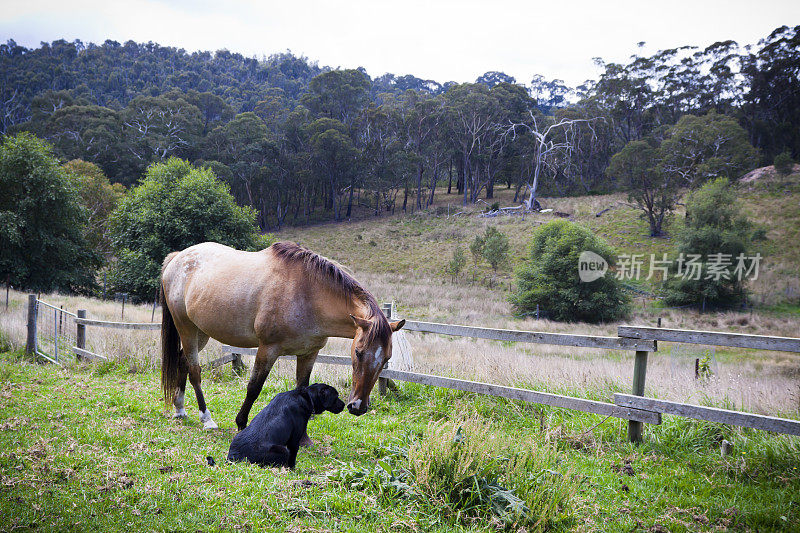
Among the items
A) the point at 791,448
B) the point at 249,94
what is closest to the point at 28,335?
the point at 791,448

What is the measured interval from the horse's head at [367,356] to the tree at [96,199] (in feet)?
113

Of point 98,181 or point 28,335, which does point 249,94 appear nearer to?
point 98,181

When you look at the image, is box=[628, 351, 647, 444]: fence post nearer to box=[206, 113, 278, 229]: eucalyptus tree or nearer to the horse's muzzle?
the horse's muzzle

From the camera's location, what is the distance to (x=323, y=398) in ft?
14.9

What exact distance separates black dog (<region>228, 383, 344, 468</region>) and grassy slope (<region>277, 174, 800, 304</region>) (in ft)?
98.7

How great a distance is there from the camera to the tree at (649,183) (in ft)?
125

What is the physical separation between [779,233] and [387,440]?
38386 millimetres

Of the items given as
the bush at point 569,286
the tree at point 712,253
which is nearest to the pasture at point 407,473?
the bush at point 569,286

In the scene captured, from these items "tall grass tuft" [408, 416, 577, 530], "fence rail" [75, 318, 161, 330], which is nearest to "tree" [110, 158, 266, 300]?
"fence rail" [75, 318, 161, 330]

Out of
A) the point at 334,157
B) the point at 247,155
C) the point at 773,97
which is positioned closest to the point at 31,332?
the point at 334,157

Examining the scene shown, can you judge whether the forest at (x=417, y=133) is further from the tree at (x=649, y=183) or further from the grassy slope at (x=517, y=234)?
the grassy slope at (x=517, y=234)

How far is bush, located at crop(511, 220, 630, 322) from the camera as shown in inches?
960

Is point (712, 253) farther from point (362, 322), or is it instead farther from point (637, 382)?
point (362, 322)

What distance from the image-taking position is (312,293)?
4.70m
